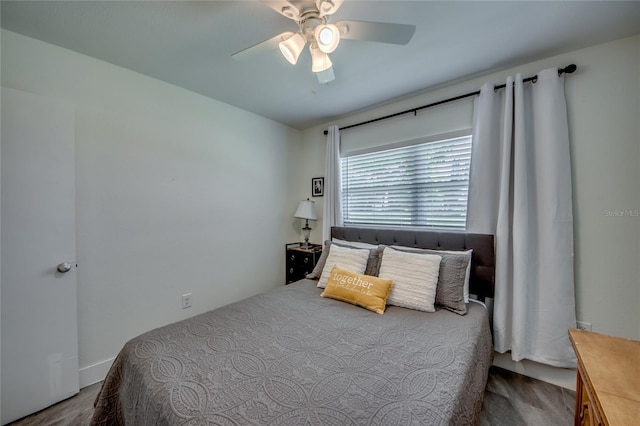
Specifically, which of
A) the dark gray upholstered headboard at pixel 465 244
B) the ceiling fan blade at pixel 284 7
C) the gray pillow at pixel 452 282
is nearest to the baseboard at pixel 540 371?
the dark gray upholstered headboard at pixel 465 244

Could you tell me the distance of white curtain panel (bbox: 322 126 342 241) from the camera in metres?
3.03

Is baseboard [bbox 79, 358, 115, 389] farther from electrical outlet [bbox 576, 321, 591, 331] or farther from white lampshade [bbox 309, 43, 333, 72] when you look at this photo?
electrical outlet [bbox 576, 321, 591, 331]

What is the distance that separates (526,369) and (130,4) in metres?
3.68

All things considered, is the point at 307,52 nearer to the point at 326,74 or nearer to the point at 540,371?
the point at 326,74

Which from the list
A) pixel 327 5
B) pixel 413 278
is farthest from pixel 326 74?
pixel 413 278

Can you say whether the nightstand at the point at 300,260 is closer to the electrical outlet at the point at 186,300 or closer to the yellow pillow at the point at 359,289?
the yellow pillow at the point at 359,289

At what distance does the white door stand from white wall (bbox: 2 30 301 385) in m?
0.11

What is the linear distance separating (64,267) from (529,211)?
3385mm

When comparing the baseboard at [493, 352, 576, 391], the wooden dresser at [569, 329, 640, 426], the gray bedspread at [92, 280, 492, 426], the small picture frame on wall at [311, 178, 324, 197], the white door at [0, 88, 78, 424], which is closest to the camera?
the wooden dresser at [569, 329, 640, 426]

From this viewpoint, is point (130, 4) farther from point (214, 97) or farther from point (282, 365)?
point (282, 365)

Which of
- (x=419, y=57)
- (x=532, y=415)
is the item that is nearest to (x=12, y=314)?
(x=419, y=57)

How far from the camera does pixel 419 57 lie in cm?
185

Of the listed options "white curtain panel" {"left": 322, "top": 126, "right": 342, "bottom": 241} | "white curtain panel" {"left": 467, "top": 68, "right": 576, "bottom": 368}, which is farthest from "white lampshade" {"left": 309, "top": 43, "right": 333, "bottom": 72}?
"white curtain panel" {"left": 322, "top": 126, "right": 342, "bottom": 241}

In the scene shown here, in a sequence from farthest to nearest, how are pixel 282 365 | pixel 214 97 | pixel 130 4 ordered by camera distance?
1. pixel 214 97
2. pixel 130 4
3. pixel 282 365
